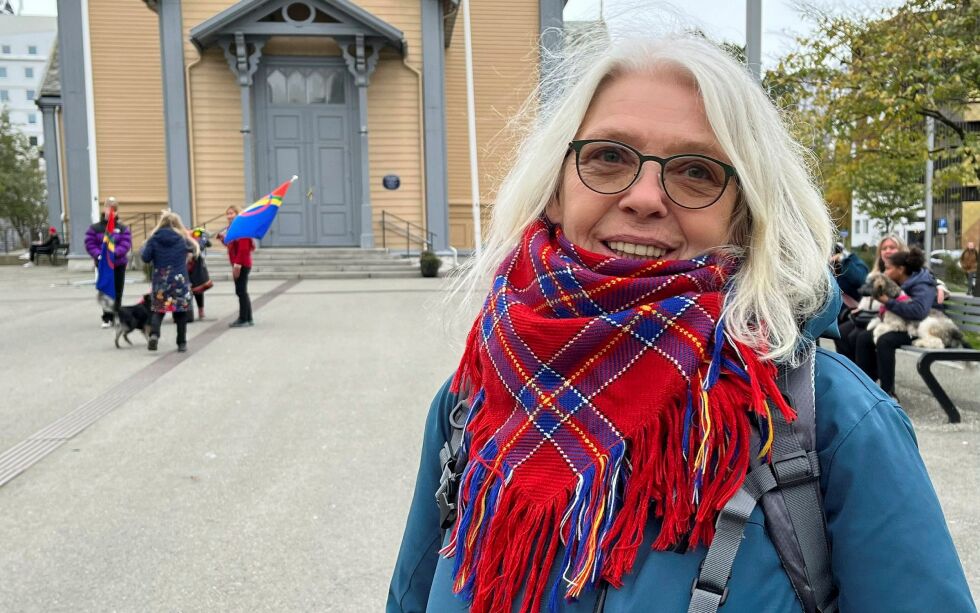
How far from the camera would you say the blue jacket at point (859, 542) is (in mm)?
1170

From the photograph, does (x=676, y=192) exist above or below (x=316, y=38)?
below

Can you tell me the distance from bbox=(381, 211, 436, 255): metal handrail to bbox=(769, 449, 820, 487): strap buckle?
19.3 m

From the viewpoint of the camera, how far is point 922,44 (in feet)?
30.0

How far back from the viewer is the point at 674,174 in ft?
4.70

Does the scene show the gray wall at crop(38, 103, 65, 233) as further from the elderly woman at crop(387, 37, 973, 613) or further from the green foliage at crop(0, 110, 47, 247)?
the elderly woman at crop(387, 37, 973, 613)

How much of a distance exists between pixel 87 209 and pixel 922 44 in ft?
66.4

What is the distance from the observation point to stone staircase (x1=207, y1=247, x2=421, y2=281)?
61.8 feet

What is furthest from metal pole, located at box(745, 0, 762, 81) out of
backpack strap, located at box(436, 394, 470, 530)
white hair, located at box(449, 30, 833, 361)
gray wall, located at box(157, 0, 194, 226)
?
gray wall, located at box(157, 0, 194, 226)

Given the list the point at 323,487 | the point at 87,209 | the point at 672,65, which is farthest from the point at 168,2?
the point at 672,65

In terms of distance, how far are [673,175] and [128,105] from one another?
24.2 metres

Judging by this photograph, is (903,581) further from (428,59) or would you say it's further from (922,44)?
(428,59)

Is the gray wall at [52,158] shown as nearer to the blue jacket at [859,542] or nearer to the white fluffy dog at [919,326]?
the white fluffy dog at [919,326]

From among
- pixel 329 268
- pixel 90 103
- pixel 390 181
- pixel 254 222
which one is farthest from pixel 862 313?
pixel 90 103

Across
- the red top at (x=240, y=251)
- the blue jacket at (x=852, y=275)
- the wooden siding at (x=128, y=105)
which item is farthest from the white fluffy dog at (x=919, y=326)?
the wooden siding at (x=128, y=105)
